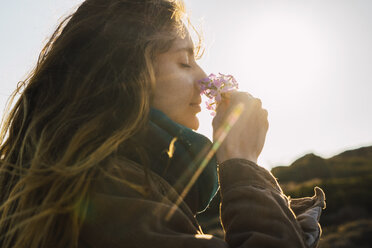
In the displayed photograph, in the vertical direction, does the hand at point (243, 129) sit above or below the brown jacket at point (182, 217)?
above

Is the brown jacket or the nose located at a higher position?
the nose

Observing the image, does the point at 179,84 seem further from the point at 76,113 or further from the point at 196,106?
the point at 76,113

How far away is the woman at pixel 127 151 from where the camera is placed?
5.08ft

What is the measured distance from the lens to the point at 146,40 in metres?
2.39

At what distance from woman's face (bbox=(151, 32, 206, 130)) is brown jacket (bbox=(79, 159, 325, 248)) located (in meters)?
0.68

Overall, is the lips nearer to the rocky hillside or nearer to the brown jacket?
the brown jacket

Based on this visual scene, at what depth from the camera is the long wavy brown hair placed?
1.63 meters

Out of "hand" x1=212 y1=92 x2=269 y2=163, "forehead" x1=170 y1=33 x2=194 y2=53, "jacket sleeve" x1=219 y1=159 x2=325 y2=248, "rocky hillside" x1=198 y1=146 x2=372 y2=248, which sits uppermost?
"forehead" x1=170 y1=33 x2=194 y2=53

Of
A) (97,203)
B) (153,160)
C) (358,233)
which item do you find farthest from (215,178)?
(358,233)

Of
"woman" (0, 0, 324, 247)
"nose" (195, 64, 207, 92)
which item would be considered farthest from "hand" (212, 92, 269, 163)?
"nose" (195, 64, 207, 92)

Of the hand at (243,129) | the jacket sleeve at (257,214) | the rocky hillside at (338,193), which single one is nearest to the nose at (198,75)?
the hand at (243,129)

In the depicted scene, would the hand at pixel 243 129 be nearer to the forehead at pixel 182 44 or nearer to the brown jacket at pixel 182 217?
the brown jacket at pixel 182 217

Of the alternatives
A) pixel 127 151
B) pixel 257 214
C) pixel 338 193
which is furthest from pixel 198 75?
pixel 338 193

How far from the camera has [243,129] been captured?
235 centimetres
